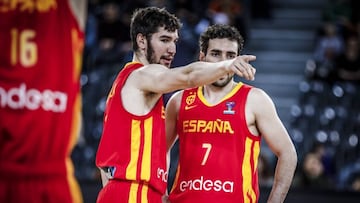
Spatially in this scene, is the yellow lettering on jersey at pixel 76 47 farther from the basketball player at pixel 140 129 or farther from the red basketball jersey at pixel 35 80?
the basketball player at pixel 140 129

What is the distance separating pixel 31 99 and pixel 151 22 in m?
1.71

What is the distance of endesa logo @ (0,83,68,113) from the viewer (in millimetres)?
3156

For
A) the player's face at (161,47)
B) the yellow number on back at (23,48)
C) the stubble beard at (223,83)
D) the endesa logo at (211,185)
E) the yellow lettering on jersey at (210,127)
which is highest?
the yellow number on back at (23,48)

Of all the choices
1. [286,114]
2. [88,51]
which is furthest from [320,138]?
[88,51]

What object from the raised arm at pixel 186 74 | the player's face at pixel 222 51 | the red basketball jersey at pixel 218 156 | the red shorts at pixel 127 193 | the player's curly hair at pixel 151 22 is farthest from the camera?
the player's face at pixel 222 51

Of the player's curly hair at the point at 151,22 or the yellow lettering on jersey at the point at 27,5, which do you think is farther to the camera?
the player's curly hair at the point at 151,22

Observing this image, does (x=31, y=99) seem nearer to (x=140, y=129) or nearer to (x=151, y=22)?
(x=140, y=129)

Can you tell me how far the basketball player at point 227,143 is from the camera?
4.95 m

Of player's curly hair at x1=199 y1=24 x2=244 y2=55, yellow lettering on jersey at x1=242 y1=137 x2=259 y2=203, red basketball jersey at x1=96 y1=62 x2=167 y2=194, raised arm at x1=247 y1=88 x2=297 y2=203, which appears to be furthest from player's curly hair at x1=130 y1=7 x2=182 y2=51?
yellow lettering on jersey at x1=242 y1=137 x2=259 y2=203

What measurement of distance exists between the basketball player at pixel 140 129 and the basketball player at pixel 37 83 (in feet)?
4.16

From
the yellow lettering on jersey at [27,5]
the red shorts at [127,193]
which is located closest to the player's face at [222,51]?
the red shorts at [127,193]

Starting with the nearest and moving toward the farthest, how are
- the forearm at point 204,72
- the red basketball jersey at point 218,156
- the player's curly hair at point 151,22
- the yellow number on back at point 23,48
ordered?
the yellow number on back at point 23,48 < the forearm at point 204,72 < the player's curly hair at point 151,22 < the red basketball jersey at point 218,156

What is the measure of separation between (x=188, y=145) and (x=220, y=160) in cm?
23

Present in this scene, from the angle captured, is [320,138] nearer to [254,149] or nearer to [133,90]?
[254,149]
